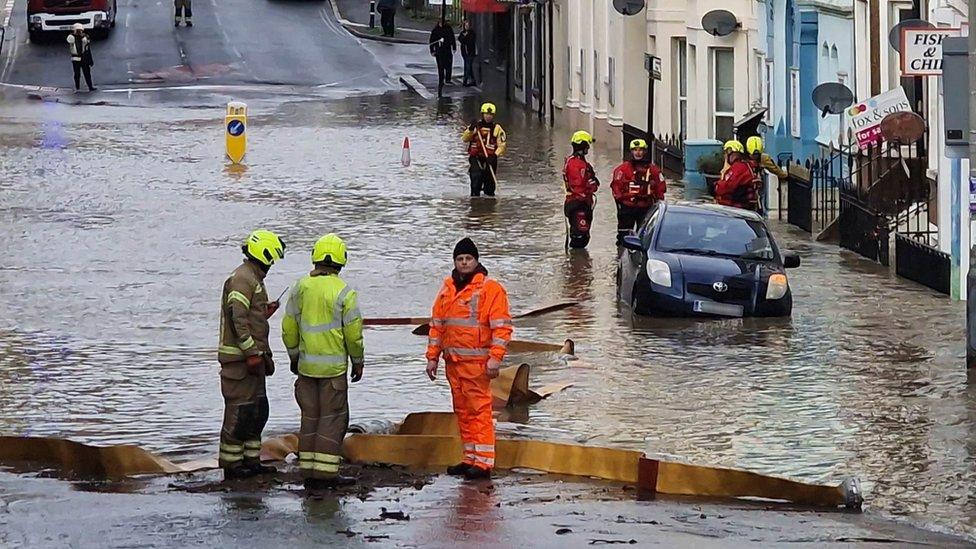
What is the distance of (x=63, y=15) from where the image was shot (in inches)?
2606

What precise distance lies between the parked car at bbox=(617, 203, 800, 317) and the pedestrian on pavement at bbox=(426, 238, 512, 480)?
8155 millimetres

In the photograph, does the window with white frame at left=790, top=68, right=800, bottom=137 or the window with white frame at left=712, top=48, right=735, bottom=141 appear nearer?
the window with white frame at left=790, top=68, right=800, bottom=137

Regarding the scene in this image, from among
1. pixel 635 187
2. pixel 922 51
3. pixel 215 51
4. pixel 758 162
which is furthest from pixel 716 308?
pixel 215 51

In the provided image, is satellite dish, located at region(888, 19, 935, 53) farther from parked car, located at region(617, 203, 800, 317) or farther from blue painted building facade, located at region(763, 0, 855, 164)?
blue painted building facade, located at region(763, 0, 855, 164)

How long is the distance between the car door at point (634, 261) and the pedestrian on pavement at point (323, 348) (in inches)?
351

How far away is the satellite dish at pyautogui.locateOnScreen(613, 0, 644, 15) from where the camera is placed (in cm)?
4081

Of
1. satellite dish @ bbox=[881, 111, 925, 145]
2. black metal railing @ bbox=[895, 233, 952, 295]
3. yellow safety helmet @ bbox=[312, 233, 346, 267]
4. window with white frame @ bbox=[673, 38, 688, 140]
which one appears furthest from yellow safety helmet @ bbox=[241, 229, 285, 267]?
window with white frame @ bbox=[673, 38, 688, 140]

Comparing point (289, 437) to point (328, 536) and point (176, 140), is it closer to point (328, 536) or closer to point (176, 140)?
point (328, 536)

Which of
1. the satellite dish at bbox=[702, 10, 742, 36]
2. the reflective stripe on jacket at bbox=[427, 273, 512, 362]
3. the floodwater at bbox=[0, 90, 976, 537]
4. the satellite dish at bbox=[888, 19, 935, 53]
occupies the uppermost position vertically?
the satellite dish at bbox=[702, 10, 742, 36]

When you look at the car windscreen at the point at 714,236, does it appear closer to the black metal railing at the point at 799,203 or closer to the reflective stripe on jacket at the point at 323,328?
the black metal railing at the point at 799,203

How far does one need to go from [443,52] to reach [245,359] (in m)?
47.3

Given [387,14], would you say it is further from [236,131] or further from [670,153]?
[670,153]

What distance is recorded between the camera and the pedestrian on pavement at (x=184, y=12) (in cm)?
7156

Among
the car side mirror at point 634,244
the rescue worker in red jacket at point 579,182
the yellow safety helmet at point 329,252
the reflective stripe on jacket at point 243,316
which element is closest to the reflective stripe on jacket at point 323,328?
the yellow safety helmet at point 329,252
